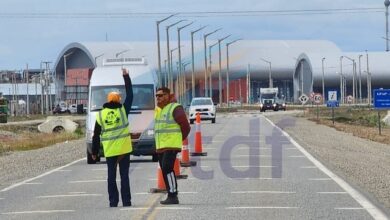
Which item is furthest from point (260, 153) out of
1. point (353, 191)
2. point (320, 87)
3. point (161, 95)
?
point (320, 87)

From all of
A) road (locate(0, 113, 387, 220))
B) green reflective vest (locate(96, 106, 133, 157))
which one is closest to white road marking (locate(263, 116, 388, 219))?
road (locate(0, 113, 387, 220))

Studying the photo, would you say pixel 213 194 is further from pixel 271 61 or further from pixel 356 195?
pixel 271 61

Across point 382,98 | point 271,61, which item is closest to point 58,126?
point 382,98

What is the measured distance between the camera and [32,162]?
28828 millimetres

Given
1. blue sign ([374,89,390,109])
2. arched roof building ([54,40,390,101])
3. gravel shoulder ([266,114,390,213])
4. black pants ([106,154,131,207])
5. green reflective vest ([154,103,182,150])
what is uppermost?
arched roof building ([54,40,390,101])

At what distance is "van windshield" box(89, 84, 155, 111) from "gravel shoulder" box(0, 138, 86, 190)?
2.09 m

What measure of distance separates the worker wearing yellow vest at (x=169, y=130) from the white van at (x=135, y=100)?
10.6 meters

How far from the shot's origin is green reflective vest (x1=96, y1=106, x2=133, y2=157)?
14898mm

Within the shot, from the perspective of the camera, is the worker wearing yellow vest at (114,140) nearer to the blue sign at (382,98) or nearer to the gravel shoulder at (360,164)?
the gravel shoulder at (360,164)

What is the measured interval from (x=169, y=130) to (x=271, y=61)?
158 meters

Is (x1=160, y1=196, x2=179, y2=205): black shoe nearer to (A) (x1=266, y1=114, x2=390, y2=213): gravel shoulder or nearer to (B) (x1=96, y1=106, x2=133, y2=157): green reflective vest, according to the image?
(B) (x1=96, y1=106, x2=133, y2=157): green reflective vest

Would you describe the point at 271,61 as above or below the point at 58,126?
above

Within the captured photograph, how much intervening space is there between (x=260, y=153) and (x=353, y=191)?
40.4 ft

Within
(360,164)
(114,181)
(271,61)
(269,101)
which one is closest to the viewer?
(114,181)
